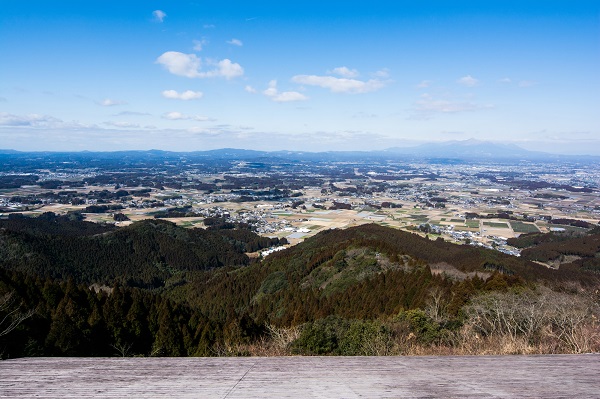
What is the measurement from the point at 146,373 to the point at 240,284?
59637 millimetres

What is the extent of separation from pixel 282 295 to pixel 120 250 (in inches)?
2177

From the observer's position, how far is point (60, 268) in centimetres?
7688

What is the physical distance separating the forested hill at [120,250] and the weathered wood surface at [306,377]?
75.4 m

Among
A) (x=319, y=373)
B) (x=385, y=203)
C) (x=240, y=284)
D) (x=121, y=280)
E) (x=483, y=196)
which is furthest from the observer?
(x=483, y=196)

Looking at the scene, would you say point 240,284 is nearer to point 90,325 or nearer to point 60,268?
point 90,325

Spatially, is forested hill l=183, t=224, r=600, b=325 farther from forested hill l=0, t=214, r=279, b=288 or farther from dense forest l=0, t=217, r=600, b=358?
forested hill l=0, t=214, r=279, b=288

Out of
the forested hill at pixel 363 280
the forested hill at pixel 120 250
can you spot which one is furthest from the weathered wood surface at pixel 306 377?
the forested hill at pixel 120 250

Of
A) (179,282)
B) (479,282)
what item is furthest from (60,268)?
(479,282)

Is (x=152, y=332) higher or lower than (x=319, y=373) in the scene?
lower

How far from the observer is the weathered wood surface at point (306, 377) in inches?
176

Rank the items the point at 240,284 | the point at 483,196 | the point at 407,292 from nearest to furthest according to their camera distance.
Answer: the point at 407,292 → the point at 240,284 → the point at 483,196

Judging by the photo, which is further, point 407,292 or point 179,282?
point 179,282

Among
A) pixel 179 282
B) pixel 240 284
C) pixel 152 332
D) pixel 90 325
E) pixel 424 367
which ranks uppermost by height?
pixel 424 367

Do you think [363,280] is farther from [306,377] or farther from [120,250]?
[120,250]
